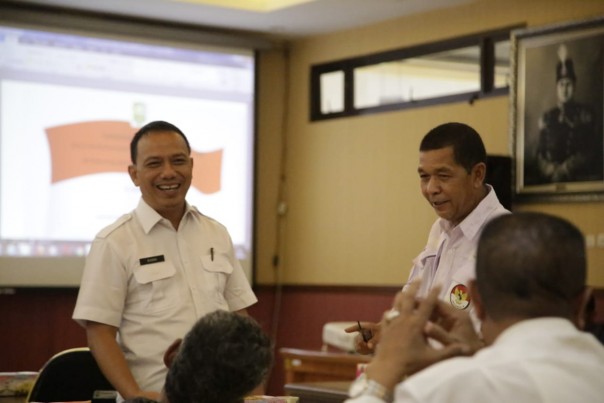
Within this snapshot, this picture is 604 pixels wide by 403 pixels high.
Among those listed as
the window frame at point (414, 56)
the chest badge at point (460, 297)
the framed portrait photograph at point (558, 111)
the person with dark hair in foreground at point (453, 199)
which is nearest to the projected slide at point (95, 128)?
the window frame at point (414, 56)

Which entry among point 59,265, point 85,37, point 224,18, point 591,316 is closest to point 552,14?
point 224,18

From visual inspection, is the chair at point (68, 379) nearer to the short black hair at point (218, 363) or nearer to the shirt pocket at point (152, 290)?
the shirt pocket at point (152, 290)

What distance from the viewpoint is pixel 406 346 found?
5.26 feet

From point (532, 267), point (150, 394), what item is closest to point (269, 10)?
point (150, 394)

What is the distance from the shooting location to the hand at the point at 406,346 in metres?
1.59

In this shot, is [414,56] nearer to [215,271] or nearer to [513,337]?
[215,271]

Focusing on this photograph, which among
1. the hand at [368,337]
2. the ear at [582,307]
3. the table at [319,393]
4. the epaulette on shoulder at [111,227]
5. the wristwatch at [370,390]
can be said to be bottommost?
the table at [319,393]

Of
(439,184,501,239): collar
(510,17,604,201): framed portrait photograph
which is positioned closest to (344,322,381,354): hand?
(439,184,501,239): collar

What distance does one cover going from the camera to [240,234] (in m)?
8.00

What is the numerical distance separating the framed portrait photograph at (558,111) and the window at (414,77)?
0.76 ft

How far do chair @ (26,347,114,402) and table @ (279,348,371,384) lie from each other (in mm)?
2707

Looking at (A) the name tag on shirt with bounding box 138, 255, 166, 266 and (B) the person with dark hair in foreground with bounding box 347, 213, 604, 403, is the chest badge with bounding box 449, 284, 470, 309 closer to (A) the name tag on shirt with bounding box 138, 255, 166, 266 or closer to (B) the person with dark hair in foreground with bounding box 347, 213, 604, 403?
(A) the name tag on shirt with bounding box 138, 255, 166, 266

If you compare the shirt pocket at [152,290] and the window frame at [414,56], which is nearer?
the shirt pocket at [152,290]

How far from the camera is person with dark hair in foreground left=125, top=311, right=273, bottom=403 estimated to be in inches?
76.9
